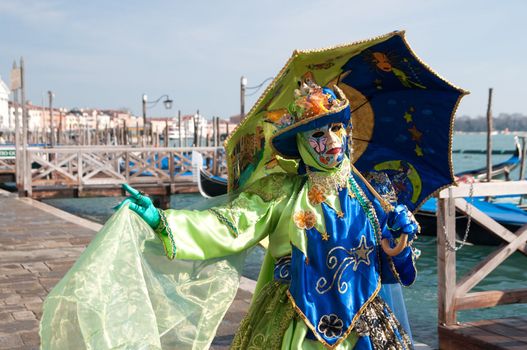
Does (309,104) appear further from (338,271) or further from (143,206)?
(143,206)

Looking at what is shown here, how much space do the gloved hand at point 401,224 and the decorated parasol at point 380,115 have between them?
460 millimetres

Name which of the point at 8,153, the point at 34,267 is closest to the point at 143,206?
the point at 34,267

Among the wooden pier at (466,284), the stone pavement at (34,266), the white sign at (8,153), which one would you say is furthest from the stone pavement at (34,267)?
the white sign at (8,153)

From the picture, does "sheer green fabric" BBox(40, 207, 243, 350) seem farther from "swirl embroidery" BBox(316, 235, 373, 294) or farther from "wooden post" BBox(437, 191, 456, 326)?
"wooden post" BBox(437, 191, 456, 326)

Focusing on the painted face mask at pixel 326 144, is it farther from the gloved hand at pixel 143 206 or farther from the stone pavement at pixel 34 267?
the stone pavement at pixel 34 267

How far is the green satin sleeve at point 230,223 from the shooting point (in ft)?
7.55

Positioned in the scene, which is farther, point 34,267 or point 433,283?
point 433,283

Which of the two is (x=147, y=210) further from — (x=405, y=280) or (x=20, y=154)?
(x=20, y=154)

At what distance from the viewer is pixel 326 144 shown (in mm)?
2479

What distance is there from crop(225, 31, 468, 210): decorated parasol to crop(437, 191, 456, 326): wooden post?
0.88m

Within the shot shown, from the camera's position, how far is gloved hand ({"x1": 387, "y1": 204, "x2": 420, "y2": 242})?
96.0 inches

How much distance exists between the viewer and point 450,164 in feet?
10.1

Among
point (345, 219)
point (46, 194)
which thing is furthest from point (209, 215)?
point (46, 194)

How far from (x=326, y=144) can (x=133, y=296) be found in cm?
87
